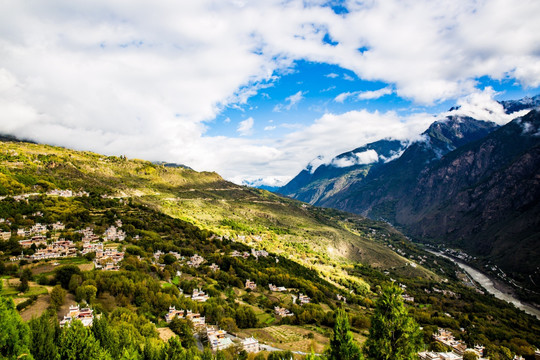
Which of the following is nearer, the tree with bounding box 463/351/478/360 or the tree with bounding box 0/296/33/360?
the tree with bounding box 0/296/33/360

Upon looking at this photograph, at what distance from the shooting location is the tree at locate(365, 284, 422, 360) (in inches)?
759

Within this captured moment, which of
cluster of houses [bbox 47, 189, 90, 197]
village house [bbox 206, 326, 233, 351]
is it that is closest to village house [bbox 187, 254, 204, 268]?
village house [bbox 206, 326, 233, 351]

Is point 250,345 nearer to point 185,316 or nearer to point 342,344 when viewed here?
point 185,316

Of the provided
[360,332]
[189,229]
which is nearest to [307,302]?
[360,332]

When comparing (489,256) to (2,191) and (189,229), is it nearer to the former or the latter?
(189,229)

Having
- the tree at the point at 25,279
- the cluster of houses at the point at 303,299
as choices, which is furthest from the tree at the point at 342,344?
the cluster of houses at the point at 303,299

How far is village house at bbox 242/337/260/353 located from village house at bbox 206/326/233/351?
1.89m

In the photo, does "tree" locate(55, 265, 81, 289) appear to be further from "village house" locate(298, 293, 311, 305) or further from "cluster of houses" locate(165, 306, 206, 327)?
"village house" locate(298, 293, 311, 305)

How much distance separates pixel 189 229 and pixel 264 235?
42.1m

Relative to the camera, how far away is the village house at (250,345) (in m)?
37.0

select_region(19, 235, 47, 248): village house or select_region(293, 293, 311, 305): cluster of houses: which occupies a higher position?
select_region(19, 235, 47, 248): village house

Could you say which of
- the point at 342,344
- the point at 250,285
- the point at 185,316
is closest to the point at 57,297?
the point at 185,316

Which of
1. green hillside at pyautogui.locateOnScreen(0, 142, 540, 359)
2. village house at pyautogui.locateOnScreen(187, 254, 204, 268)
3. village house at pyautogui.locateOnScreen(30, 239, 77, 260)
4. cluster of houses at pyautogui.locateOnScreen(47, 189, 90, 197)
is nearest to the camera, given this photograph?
green hillside at pyautogui.locateOnScreen(0, 142, 540, 359)

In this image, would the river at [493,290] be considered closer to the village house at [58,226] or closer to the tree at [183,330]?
the tree at [183,330]
